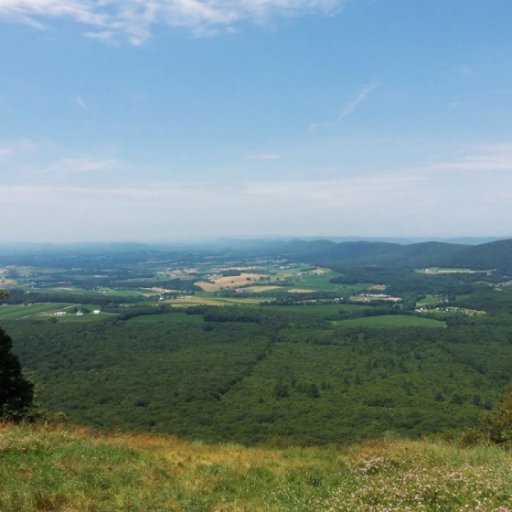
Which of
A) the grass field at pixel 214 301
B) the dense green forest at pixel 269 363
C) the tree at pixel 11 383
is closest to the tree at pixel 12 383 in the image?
the tree at pixel 11 383

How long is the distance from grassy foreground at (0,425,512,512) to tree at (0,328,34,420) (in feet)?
32.3

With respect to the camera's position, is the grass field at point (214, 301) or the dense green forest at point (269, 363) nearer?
the dense green forest at point (269, 363)

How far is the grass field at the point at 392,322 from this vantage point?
388 ft

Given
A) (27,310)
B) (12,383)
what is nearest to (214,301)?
(27,310)

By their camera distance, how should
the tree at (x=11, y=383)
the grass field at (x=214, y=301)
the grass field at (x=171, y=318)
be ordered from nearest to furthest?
the tree at (x=11, y=383), the grass field at (x=171, y=318), the grass field at (x=214, y=301)

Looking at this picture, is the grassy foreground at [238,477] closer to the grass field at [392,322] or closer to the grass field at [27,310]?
the grass field at [392,322]

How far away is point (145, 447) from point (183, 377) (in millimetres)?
64186

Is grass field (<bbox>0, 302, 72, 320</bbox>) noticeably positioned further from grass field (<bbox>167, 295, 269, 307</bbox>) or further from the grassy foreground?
the grassy foreground

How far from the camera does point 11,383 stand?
808 inches

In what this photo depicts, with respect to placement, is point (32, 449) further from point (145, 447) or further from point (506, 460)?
point (506, 460)

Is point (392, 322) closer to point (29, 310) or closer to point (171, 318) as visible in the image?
point (171, 318)

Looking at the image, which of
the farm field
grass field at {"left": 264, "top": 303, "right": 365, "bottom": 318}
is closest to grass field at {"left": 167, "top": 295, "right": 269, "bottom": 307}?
grass field at {"left": 264, "top": 303, "right": 365, "bottom": 318}

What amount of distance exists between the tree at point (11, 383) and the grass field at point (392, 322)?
105806mm

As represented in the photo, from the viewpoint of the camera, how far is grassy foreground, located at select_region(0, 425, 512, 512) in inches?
270
